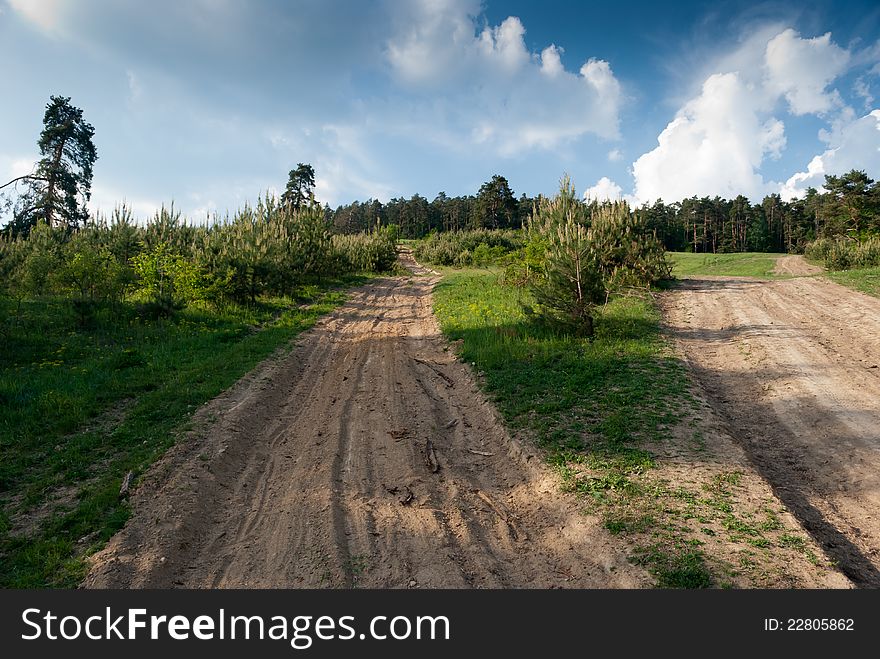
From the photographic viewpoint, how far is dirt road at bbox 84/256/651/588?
4.13m

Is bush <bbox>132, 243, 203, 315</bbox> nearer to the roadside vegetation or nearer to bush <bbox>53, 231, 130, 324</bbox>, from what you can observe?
the roadside vegetation

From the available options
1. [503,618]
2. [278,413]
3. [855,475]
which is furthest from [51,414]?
[855,475]

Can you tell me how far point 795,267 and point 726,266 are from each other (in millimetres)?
4676

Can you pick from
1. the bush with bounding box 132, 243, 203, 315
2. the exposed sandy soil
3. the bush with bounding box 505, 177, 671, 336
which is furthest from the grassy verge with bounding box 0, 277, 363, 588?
the exposed sandy soil

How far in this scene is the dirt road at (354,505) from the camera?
4.13 meters

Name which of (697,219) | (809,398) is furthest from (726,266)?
(697,219)

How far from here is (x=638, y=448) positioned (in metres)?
6.21

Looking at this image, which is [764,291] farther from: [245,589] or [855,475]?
[245,589]

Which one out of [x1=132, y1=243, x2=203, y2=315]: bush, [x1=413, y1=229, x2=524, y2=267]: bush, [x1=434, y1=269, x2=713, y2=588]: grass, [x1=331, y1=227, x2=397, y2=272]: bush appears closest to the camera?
[x1=434, y1=269, x2=713, y2=588]: grass

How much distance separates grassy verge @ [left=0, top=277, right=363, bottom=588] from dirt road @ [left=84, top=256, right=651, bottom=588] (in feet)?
1.44

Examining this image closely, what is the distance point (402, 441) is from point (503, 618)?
3.93m

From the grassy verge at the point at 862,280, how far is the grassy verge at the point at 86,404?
22.0 meters

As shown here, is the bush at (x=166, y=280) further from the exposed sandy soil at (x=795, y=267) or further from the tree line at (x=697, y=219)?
the tree line at (x=697, y=219)

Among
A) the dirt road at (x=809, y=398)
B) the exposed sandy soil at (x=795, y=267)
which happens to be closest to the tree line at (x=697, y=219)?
the exposed sandy soil at (x=795, y=267)
